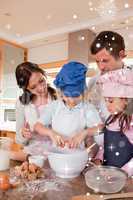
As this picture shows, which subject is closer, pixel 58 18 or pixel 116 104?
pixel 116 104

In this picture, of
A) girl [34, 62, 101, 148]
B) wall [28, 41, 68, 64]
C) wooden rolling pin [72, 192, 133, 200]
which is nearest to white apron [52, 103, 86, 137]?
girl [34, 62, 101, 148]

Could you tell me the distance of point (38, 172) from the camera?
1.42 ft

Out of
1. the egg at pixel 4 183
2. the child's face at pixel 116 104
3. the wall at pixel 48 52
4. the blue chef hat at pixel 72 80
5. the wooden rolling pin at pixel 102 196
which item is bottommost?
the wooden rolling pin at pixel 102 196

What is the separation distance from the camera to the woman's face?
26.4 inches

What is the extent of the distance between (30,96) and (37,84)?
4cm

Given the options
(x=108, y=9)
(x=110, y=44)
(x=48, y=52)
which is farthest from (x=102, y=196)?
(x=108, y=9)

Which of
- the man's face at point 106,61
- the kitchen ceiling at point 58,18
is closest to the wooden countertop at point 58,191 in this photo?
the man's face at point 106,61

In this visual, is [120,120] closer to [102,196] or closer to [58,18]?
[102,196]

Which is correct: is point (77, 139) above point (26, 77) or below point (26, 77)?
below

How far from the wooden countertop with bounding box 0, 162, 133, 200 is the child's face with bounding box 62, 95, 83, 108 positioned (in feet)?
0.61

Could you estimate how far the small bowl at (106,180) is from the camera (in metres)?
0.37

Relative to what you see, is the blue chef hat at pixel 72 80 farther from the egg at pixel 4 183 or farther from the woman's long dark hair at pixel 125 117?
the egg at pixel 4 183

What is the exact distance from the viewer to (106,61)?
0.55m

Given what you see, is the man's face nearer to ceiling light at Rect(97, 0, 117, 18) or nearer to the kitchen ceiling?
the kitchen ceiling
